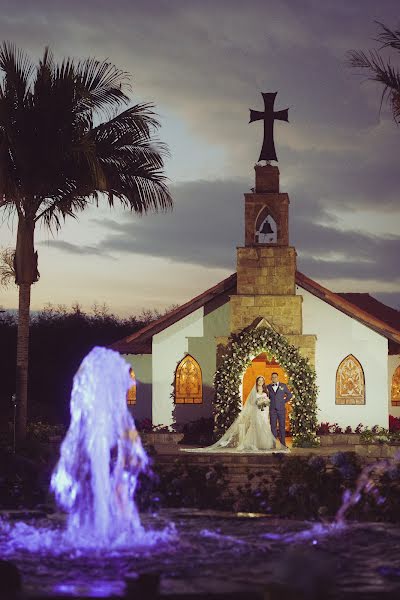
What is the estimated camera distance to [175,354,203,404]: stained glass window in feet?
93.8

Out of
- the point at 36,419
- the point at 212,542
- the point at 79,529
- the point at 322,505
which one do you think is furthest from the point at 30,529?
the point at 36,419

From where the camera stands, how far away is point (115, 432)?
37.4 feet

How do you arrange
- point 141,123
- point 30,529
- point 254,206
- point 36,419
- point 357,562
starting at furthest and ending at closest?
point 36,419 → point 254,206 → point 141,123 → point 30,529 → point 357,562

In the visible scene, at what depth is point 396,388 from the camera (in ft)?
101

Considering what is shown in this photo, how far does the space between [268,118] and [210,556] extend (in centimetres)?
1938

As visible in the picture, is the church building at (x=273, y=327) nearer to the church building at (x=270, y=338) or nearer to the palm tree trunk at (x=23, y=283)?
the church building at (x=270, y=338)

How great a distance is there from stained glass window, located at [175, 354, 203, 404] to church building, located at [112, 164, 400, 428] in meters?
0.03

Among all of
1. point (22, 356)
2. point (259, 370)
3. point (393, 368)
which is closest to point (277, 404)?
point (259, 370)

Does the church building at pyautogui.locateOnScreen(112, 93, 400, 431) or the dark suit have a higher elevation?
the church building at pyautogui.locateOnScreen(112, 93, 400, 431)

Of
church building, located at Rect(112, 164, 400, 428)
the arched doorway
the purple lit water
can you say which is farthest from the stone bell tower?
the purple lit water

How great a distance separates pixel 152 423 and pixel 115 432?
17.1 m

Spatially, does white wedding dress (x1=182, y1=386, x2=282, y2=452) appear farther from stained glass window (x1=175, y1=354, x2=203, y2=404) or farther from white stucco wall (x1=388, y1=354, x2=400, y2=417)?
white stucco wall (x1=388, y1=354, x2=400, y2=417)

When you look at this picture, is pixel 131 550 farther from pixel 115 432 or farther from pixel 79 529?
pixel 115 432

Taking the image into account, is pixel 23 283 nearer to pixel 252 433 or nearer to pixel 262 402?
pixel 262 402
